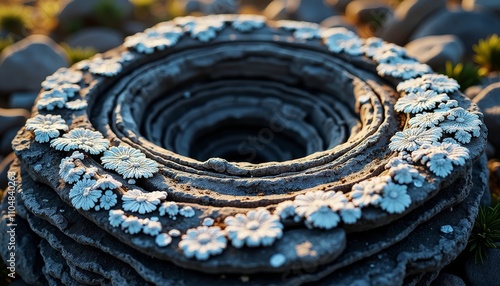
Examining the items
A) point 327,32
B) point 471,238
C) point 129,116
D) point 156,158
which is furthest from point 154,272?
point 327,32

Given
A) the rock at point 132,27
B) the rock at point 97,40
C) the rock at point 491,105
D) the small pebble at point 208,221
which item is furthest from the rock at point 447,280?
the rock at point 132,27

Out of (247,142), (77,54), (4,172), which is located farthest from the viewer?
(77,54)

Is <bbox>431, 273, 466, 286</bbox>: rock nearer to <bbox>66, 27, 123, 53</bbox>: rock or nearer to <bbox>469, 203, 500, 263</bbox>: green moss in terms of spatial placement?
<bbox>469, 203, 500, 263</bbox>: green moss

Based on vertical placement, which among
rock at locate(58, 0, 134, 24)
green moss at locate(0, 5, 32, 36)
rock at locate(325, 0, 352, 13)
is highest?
rock at locate(325, 0, 352, 13)

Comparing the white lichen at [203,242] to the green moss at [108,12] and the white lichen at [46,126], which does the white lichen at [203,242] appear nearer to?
the white lichen at [46,126]

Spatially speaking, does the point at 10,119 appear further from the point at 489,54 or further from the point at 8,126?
the point at 489,54

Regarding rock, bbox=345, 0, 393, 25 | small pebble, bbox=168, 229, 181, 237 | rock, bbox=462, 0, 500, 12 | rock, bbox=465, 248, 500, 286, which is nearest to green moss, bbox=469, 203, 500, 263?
rock, bbox=465, 248, 500, 286

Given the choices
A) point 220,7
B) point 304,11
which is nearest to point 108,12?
point 220,7
